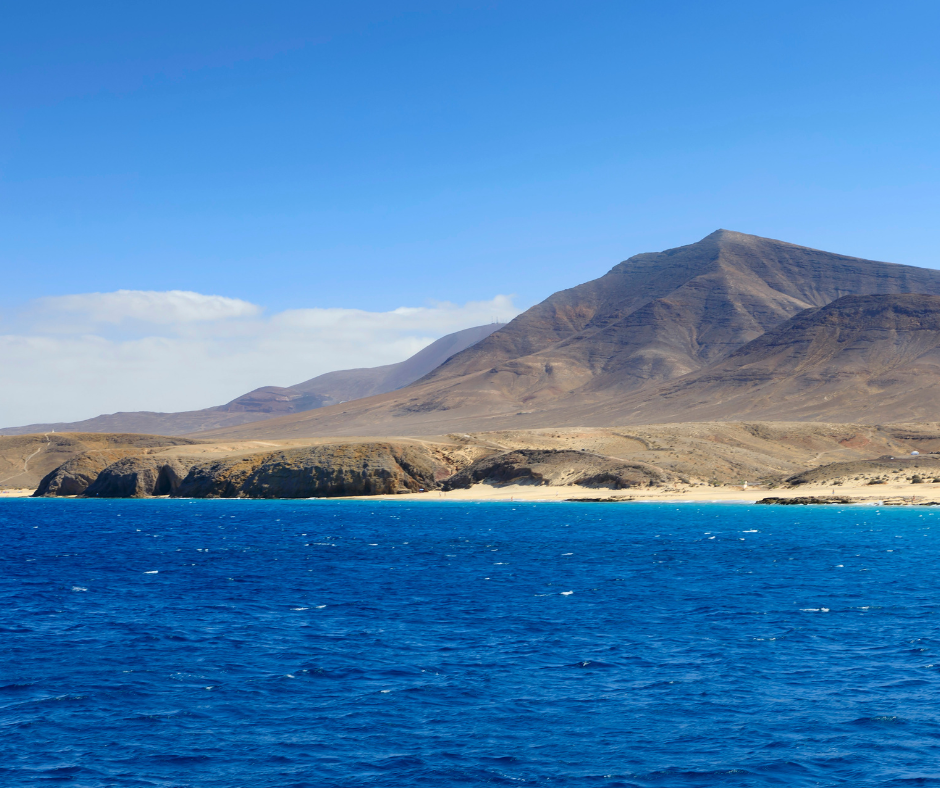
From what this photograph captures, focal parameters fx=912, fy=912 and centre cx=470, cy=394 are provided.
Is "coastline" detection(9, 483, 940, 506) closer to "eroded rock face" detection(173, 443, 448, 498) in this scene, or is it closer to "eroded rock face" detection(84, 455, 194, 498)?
"eroded rock face" detection(173, 443, 448, 498)

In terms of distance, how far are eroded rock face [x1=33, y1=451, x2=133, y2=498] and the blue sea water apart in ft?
280

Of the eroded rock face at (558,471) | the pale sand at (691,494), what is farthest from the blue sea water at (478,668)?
the eroded rock face at (558,471)

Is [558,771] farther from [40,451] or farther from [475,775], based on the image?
[40,451]

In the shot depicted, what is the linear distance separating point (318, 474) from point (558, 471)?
30.2 metres

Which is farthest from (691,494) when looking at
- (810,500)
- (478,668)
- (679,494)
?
(478,668)

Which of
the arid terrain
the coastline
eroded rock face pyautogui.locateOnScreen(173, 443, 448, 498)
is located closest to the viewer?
→ the coastline

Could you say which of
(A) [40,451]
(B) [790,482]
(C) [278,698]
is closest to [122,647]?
(C) [278,698]

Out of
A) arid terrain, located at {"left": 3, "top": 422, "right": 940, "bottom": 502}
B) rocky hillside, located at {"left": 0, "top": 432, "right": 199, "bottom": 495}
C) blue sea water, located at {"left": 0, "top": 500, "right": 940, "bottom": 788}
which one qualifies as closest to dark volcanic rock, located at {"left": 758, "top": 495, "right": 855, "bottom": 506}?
arid terrain, located at {"left": 3, "top": 422, "right": 940, "bottom": 502}

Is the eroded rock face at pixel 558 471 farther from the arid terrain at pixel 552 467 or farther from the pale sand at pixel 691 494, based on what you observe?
the pale sand at pixel 691 494

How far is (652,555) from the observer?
4991 cm

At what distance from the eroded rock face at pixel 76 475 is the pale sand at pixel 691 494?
46.8 meters

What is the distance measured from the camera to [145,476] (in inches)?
4921

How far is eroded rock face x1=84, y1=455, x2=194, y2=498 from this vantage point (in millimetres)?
124562

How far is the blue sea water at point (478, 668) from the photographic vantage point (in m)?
18.2
